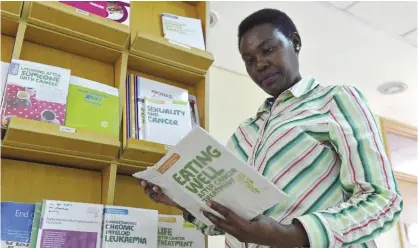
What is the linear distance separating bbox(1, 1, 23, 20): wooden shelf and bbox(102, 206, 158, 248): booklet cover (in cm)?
76

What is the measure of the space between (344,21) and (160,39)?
142 centimetres

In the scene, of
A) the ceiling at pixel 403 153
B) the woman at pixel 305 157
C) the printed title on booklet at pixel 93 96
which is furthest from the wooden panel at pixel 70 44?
the ceiling at pixel 403 153

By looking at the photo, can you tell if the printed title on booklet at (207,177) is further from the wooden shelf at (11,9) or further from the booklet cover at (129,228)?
the wooden shelf at (11,9)

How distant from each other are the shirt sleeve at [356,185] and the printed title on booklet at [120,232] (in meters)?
0.70

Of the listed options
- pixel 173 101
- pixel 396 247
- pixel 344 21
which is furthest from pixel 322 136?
pixel 396 247

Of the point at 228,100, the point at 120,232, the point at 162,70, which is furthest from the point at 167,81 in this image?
the point at 228,100

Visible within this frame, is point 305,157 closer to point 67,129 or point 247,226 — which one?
point 247,226

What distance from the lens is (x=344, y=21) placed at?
8.36ft

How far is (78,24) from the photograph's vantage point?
153cm

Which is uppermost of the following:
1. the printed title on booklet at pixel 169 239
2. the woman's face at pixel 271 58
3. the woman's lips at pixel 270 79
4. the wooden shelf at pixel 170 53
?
the wooden shelf at pixel 170 53

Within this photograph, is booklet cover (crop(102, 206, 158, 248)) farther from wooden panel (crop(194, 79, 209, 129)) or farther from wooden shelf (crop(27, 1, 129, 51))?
wooden shelf (crop(27, 1, 129, 51))

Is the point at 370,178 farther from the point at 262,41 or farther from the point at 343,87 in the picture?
the point at 262,41

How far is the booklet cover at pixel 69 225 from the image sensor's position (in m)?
1.23

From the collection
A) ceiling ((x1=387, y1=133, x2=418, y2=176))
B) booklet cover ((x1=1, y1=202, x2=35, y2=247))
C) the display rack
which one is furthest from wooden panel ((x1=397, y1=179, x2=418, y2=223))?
booklet cover ((x1=1, y1=202, x2=35, y2=247))
